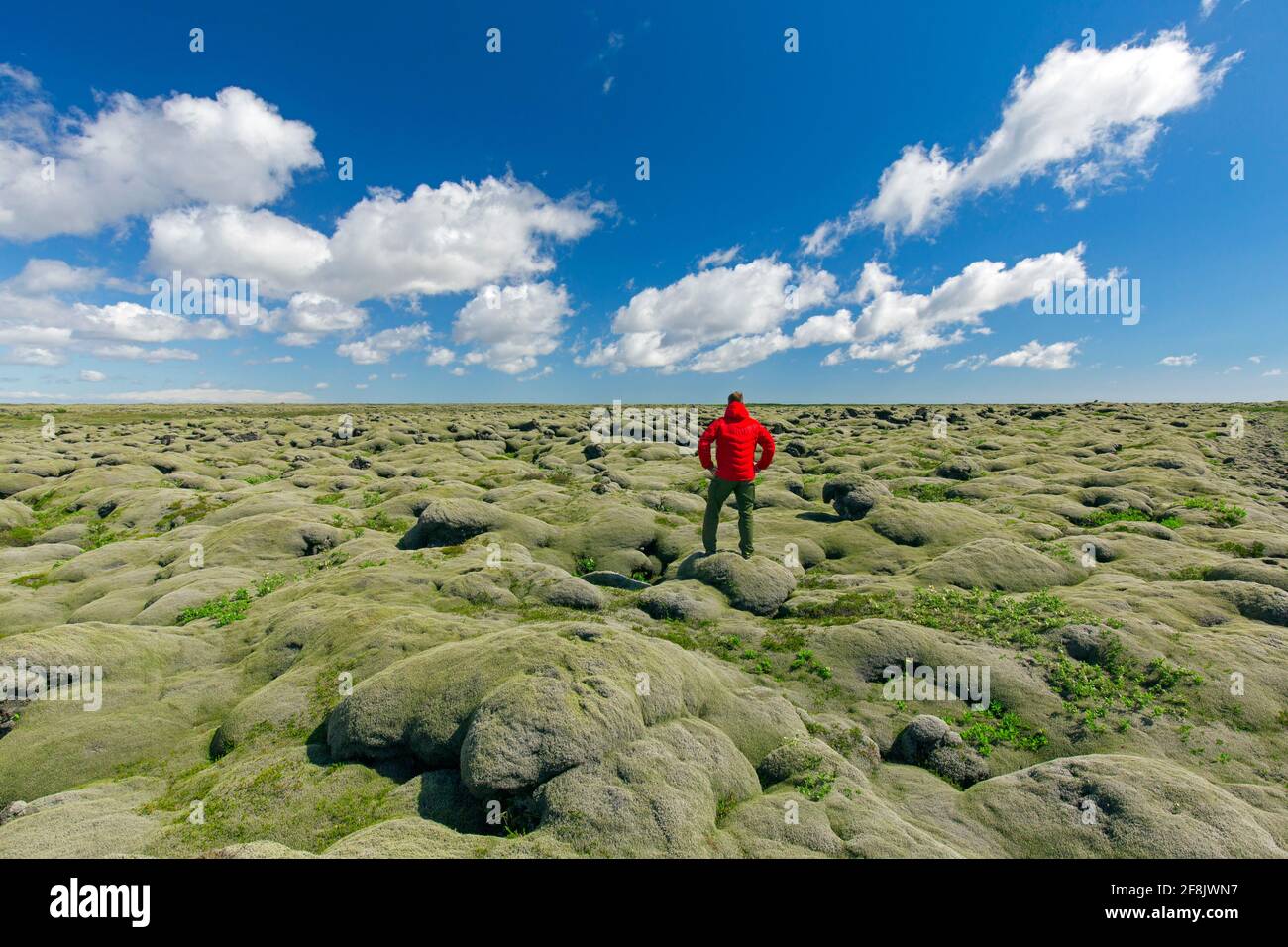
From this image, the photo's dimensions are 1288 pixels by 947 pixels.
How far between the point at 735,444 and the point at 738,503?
9.08 feet

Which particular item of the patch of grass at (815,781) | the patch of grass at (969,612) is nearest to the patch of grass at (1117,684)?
the patch of grass at (969,612)

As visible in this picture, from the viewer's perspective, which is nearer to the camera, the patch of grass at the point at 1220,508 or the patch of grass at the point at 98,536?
the patch of grass at the point at 1220,508

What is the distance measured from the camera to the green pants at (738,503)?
74.3 feet

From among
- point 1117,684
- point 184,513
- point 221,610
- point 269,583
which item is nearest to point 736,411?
point 1117,684

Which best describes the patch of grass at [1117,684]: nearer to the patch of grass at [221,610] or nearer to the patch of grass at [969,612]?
the patch of grass at [969,612]

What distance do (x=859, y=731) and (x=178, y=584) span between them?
27881 millimetres

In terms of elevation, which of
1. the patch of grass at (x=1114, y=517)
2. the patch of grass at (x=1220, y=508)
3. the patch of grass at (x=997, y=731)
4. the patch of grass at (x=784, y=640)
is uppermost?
the patch of grass at (x=1220, y=508)

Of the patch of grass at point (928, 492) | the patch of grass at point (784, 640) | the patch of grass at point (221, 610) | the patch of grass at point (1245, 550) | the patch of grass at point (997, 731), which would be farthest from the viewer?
the patch of grass at point (928, 492)

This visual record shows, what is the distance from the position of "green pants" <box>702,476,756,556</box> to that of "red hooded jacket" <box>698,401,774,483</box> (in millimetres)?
426

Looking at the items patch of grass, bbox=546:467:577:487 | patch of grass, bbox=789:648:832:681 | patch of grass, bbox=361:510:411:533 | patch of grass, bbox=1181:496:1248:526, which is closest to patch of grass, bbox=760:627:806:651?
patch of grass, bbox=789:648:832:681

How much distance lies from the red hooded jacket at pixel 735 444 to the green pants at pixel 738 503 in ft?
1.40

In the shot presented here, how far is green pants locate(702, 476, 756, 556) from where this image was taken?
22656 mm

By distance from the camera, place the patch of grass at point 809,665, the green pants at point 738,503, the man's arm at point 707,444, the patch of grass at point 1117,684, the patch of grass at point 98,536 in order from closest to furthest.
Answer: the patch of grass at point 1117,684 < the patch of grass at point 809,665 < the man's arm at point 707,444 < the green pants at point 738,503 < the patch of grass at point 98,536

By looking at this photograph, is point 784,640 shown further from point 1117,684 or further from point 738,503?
point 1117,684
